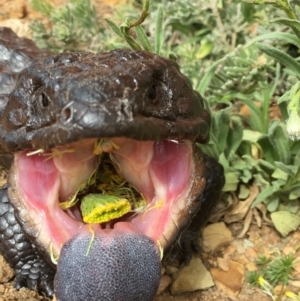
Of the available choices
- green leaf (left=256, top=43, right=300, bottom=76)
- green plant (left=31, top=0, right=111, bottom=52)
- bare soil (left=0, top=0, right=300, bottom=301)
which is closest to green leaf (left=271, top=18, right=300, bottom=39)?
green leaf (left=256, top=43, right=300, bottom=76)

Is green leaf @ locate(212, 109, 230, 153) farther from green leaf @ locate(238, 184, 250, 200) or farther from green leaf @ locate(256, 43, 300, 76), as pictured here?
green leaf @ locate(256, 43, 300, 76)

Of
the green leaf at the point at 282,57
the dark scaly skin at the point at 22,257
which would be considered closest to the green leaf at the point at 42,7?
the dark scaly skin at the point at 22,257

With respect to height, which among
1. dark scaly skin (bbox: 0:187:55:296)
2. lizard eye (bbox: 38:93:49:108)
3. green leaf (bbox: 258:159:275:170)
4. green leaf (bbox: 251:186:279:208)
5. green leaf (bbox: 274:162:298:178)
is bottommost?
dark scaly skin (bbox: 0:187:55:296)

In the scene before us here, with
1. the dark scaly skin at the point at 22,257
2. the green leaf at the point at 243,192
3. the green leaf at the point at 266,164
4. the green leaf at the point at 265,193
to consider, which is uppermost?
the green leaf at the point at 266,164

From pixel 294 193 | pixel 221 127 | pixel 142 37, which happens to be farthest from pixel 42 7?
pixel 294 193

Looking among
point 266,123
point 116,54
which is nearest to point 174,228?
point 116,54

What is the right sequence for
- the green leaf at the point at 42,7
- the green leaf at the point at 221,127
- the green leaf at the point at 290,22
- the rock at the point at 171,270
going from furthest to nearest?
1. the green leaf at the point at 42,7
2. the green leaf at the point at 221,127
3. the rock at the point at 171,270
4. the green leaf at the point at 290,22

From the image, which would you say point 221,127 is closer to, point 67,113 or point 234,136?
point 234,136

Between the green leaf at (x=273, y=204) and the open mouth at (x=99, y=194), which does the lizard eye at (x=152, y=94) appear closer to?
the open mouth at (x=99, y=194)
